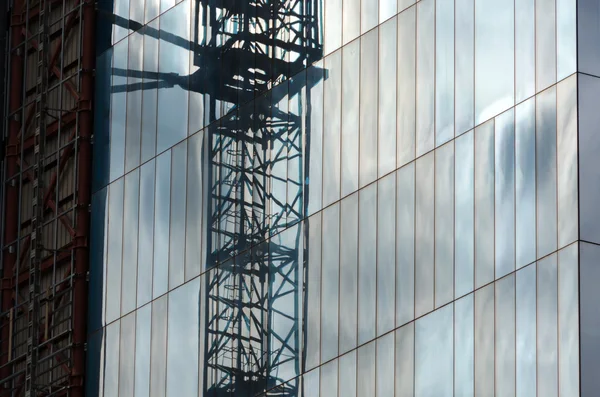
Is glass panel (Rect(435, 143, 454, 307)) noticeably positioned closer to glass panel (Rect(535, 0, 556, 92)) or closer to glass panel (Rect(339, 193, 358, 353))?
glass panel (Rect(535, 0, 556, 92))

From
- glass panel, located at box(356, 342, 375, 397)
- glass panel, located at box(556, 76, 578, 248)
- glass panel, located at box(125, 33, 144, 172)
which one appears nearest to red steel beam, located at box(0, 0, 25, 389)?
glass panel, located at box(125, 33, 144, 172)

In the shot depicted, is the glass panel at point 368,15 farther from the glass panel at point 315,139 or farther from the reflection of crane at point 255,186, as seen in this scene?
the reflection of crane at point 255,186

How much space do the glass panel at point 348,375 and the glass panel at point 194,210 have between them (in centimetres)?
861

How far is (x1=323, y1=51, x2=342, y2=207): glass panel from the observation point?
37.2 m

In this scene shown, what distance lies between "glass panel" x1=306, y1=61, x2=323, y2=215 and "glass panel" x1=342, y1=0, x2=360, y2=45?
1.11m

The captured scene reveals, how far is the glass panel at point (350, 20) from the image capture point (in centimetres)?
3753

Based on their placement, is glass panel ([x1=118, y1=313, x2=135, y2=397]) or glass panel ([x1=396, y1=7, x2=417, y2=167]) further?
glass panel ([x1=118, y1=313, x2=135, y2=397])

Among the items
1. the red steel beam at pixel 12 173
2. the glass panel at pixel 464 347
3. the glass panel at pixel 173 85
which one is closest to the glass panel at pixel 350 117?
the glass panel at pixel 464 347

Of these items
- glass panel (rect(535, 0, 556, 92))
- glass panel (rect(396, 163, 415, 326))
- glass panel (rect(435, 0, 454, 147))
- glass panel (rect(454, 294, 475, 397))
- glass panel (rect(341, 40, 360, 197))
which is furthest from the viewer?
glass panel (rect(341, 40, 360, 197))

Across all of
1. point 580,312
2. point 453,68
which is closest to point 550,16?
point 453,68

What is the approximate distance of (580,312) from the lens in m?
29.1

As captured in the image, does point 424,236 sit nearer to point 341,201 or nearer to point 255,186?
point 341,201

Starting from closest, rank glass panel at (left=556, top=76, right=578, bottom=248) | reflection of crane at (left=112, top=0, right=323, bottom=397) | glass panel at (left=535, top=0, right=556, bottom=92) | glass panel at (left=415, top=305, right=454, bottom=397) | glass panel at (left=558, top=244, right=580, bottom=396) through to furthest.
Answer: glass panel at (left=558, top=244, right=580, bottom=396) < glass panel at (left=556, top=76, right=578, bottom=248) < glass panel at (left=535, top=0, right=556, bottom=92) < glass panel at (left=415, top=305, right=454, bottom=397) < reflection of crane at (left=112, top=0, right=323, bottom=397)

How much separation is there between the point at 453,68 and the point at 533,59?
2663 mm
